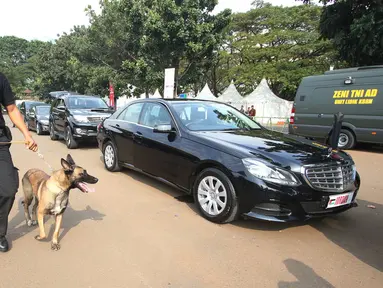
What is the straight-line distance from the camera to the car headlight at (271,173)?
352cm

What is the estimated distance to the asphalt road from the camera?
2.83 metres

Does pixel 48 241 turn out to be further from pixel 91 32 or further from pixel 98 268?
pixel 91 32

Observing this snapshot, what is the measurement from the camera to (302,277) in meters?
2.91

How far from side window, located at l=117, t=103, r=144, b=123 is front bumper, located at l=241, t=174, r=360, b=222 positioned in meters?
2.91

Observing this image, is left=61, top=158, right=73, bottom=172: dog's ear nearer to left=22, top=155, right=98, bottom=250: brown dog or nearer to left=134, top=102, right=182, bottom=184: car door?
left=22, top=155, right=98, bottom=250: brown dog

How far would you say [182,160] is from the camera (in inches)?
177

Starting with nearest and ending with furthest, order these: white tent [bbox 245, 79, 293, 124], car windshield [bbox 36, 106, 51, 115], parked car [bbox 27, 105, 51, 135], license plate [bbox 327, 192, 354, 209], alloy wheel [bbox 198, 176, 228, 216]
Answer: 1. license plate [bbox 327, 192, 354, 209]
2. alloy wheel [bbox 198, 176, 228, 216]
3. parked car [bbox 27, 105, 51, 135]
4. car windshield [bbox 36, 106, 51, 115]
5. white tent [bbox 245, 79, 293, 124]

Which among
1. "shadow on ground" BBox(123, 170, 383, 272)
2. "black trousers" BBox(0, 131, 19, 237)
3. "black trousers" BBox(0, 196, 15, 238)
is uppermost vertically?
"black trousers" BBox(0, 131, 19, 237)

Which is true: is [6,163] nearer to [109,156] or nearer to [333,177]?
[333,177]

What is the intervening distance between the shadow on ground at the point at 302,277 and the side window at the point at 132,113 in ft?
12.1

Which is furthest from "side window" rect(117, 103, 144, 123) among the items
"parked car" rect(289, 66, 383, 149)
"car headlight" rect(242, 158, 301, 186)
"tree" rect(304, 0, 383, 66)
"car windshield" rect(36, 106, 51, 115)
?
"tree" rect(304, 0, 383, 66)

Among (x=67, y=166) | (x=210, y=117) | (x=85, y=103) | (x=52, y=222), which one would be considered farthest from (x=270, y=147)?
(x=85, y=103)

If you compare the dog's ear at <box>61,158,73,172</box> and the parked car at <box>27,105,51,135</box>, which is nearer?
the dog's ear at <box>61,158,73,172</box>

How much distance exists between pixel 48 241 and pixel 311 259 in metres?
2.73
